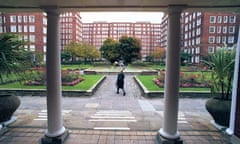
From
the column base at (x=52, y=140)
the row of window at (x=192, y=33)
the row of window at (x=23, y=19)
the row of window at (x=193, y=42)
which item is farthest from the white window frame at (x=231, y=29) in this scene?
the row of window at (x=23, y=19)

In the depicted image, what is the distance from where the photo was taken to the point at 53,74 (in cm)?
401

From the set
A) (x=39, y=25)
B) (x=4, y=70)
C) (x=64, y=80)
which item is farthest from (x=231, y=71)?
(x=39, y=25)

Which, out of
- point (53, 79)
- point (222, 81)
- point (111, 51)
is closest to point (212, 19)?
point (111, 51)

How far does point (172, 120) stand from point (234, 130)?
161 centimetres

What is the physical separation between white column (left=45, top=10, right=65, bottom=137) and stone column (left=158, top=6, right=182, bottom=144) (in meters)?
2.57

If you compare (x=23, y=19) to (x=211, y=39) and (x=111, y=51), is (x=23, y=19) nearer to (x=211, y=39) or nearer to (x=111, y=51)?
(x=111, y=51)

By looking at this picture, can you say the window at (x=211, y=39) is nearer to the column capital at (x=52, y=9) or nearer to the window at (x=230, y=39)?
the window at (x=230, y=39)

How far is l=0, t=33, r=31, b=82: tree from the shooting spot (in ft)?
15.6

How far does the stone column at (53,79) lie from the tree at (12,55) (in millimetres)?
1641

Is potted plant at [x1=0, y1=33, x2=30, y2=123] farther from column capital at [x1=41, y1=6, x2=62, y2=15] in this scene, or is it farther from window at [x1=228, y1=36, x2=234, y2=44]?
window at [x1=228, y1=36, x2=234, y2=44]

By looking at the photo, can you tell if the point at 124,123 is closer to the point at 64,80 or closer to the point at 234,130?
the point at 234,130

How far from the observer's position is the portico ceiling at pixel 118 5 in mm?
3570

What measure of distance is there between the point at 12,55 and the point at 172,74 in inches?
176

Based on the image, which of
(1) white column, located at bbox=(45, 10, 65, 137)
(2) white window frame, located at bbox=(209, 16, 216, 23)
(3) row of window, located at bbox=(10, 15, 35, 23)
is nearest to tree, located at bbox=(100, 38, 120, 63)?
(3) row of window, located at bbox=(10, 15, 35, 23)
